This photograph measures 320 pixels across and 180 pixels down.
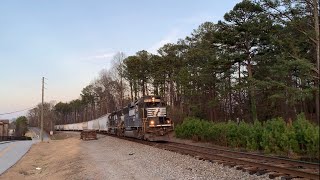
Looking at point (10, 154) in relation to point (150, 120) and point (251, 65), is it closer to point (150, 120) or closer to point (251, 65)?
point (150, 120)

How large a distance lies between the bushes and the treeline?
1.19m

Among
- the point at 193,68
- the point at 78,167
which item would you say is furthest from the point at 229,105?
the point at 78,167

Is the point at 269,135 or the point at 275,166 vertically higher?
the point at 269,135

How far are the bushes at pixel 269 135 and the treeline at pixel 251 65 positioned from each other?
46.9 inches

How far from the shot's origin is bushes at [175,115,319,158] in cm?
1449

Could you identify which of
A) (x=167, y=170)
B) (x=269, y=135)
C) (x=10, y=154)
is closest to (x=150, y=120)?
(x=269, y=135)

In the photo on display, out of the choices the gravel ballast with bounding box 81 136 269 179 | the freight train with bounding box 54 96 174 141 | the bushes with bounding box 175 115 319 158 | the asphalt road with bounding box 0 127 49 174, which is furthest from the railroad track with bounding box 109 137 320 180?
the asphalt road with bounding box 0 127 49 174

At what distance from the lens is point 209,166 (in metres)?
14.5

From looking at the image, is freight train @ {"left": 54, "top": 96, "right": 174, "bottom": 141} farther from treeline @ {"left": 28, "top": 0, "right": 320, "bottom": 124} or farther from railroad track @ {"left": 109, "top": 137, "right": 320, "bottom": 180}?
railroad track @ {"left": 109, "top": 137, "right": 320, "bottom": 180}

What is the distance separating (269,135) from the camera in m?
17.8

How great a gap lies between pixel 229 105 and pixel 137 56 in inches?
960

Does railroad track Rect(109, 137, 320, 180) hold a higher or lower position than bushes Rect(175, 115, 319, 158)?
lower

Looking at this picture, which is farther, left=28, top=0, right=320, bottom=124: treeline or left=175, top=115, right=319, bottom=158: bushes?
left=28, top=0, right=320, bottom=124: treeline

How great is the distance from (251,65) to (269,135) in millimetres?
20415
